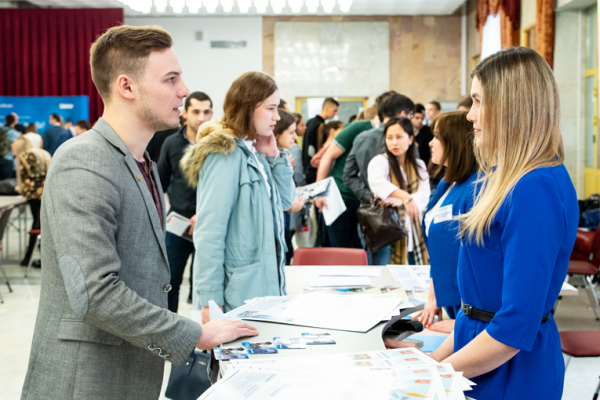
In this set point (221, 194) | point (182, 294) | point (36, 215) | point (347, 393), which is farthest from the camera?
point (36, 215)

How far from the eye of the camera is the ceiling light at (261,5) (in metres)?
11.6

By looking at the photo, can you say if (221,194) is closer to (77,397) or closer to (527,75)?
(77,397)

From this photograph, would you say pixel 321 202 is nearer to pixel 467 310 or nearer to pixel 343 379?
pixel 467 310

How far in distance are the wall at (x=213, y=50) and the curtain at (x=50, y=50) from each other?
1235mm

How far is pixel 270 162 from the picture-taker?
8.20 feet

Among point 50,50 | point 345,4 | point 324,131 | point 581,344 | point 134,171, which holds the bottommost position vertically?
point 581,344

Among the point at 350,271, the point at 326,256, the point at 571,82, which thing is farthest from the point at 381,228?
the point at 571,82

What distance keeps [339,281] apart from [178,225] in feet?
4.39

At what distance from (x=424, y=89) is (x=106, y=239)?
12.6 meters

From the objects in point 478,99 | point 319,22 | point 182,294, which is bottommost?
point 182,294

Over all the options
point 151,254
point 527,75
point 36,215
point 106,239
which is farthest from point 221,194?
point 36,215

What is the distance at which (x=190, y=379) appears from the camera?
1.96 metres

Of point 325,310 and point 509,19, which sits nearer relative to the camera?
point 325,310

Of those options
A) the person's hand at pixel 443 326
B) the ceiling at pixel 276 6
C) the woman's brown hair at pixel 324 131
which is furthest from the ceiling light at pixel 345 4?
the person's hand at pixel 443 326
